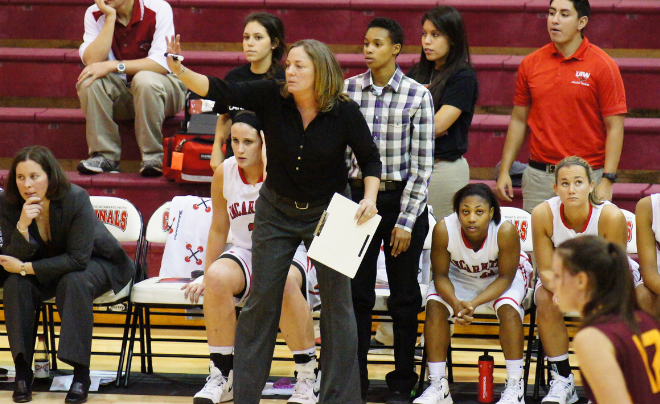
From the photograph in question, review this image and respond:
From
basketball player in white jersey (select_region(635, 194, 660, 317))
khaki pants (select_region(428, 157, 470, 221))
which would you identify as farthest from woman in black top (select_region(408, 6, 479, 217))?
basketball player in white jersey (select_region(635, 194, 660, 317))

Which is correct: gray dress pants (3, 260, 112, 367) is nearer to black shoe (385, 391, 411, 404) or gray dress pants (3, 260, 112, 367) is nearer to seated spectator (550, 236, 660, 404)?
black shoe (385, 391, 411, 404)

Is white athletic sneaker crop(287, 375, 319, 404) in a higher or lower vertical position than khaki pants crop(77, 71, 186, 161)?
lower

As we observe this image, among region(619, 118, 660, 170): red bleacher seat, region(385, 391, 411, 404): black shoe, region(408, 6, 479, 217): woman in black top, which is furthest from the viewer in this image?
region(619, 118, 660, 170): red bleacher seat

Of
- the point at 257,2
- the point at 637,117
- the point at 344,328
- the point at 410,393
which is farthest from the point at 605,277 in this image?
the point at 257,2

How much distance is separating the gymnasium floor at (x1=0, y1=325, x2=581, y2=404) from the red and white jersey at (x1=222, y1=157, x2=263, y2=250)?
2.38ft

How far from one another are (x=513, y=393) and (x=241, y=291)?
47.8 inches

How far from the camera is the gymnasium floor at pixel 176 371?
353 centimetres

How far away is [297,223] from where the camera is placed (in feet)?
9.82

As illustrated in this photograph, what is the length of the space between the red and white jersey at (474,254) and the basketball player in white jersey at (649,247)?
58 centimetres

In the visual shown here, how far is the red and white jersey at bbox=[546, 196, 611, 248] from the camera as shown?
11.2 feet

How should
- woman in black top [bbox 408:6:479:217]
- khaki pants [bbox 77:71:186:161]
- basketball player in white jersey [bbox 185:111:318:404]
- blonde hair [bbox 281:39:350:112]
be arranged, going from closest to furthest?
blonde hair [bbox 281:39:350:112] → basketball player in white jersey [bbox 185:111:318:404] → woman in black top [bbox 408:6:479:217] → khaki pants [bbox 77:71:186:161]

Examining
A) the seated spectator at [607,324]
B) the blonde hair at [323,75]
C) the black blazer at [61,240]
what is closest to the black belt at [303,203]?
the blonde hair at [323,75]

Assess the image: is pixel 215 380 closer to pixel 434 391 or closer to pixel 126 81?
pixel 434 391

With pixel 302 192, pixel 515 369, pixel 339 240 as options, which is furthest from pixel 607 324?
pixel 515 369
